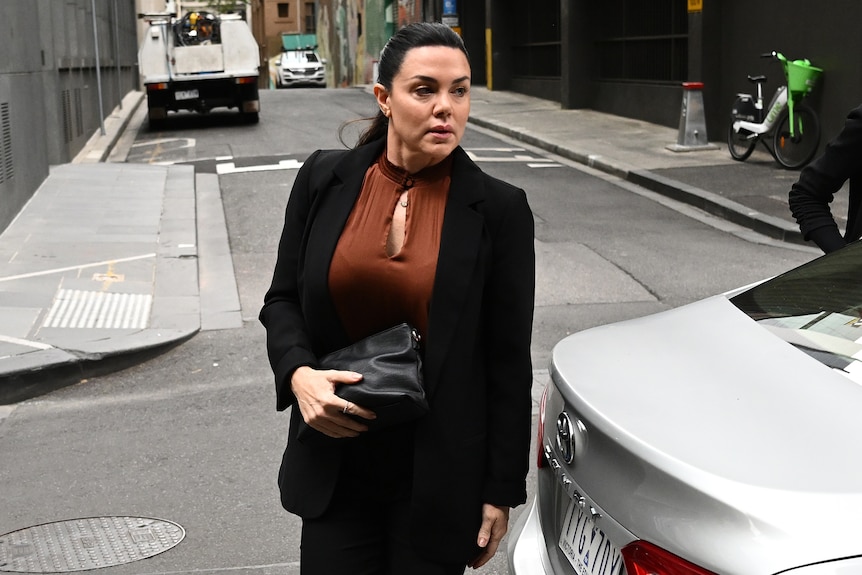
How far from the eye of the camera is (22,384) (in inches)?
266

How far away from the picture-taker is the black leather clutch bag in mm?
2410

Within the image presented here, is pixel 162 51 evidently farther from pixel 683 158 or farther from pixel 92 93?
pixel 683 158

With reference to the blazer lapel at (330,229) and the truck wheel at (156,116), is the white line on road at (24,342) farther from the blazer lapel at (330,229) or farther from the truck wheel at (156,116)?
the truck wheel at (156,116)

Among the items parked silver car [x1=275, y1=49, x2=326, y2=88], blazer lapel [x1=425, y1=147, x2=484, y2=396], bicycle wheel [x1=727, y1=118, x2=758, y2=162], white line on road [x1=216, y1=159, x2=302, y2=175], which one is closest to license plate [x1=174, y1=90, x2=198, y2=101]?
white line on road [x1=216, y1=159, x2=302, y2=175]

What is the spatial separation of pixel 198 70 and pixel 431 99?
2153 centimetres

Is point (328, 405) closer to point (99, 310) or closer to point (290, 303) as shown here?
point (290, 303)

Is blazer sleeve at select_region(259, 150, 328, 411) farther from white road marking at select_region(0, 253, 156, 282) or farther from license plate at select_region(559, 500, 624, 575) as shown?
white road marking at select_region(0, 253, 156, 282)

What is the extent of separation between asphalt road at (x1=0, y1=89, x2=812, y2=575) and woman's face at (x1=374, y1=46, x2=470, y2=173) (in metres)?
2.23

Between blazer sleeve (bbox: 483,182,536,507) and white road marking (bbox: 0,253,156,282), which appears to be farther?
white road marking (bbox: 0,253,156,282)

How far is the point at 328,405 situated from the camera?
8.00 ft

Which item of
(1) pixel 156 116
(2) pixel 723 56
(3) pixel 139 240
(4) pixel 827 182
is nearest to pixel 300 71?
(1) pixel 156 116

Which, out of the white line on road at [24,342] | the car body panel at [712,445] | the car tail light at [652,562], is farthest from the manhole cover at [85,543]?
the car tail light at [652,562]

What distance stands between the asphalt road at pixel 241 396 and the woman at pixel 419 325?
70.9 inches

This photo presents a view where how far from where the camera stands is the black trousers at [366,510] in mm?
2609
